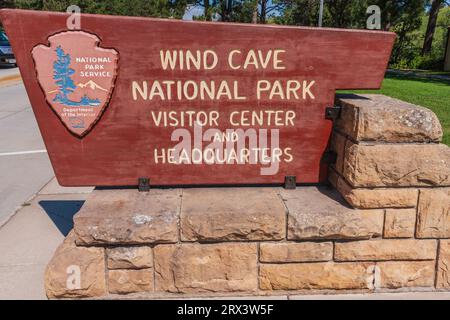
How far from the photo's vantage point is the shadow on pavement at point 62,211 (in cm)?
405

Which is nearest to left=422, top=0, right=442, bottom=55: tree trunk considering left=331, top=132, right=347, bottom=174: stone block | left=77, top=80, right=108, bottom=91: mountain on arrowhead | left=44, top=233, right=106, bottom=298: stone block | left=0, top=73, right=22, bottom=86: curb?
left=0, top=73, right=22, bottom=86: curb

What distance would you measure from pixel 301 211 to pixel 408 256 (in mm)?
825

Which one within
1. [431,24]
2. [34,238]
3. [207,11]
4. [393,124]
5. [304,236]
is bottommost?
[34,238]

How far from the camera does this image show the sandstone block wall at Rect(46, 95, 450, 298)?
2863 millimetres

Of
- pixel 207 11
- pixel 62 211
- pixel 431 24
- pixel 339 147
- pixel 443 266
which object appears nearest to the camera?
pixel 443 266

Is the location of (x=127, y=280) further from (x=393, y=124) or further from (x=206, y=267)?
(x=393, y=124)

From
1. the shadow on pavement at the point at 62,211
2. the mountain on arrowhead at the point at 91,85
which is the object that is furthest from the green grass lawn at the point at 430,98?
the mountain on arrowhead at the point at 91,85

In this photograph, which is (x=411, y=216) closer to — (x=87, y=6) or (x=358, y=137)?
(x=358, y=137)

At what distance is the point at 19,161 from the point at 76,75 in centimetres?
384

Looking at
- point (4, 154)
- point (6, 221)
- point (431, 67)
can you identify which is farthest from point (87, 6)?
point (6, 221)

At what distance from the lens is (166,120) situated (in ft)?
10.3

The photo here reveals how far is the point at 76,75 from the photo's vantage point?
2.99m

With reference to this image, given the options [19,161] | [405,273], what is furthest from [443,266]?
[19,161]

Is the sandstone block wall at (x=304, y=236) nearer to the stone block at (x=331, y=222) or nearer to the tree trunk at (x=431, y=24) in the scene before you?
the stone block at (x=331, y=222)
